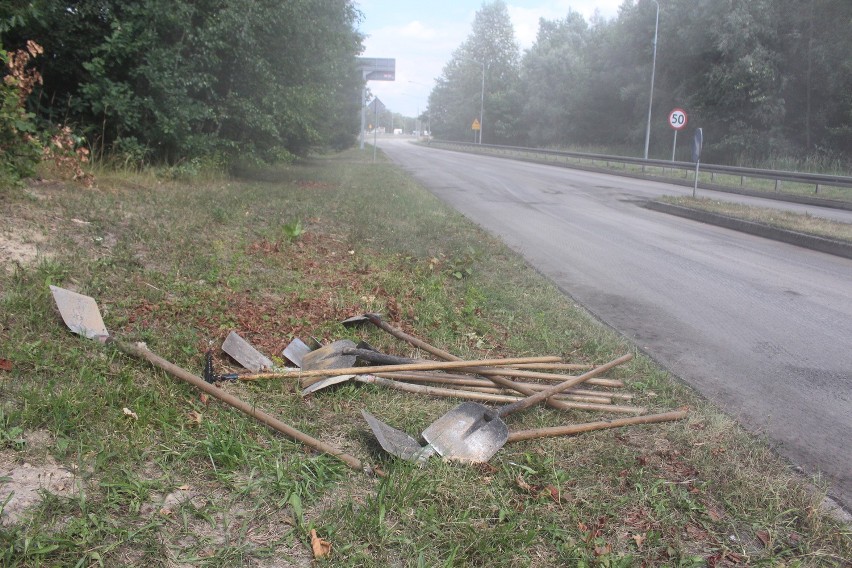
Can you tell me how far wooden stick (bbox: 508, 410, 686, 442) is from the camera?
12.1ft

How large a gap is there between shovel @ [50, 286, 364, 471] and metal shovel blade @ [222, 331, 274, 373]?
49 cm

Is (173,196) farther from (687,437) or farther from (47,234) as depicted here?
(687,437)

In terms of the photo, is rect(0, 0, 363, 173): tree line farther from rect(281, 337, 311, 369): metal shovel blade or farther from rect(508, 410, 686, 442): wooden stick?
rect(508, 410, 686, 442): wooden stick

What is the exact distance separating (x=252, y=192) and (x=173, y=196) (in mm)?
2888

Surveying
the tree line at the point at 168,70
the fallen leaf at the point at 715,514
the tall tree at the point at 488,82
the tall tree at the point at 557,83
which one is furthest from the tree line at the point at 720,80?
the fallen leaf at the point at 715,514

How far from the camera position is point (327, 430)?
12.3 ft

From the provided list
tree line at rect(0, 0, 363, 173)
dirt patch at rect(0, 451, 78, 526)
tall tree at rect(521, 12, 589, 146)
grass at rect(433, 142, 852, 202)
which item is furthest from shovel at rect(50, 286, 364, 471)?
tall tree at rect(521, 12, 589, 146)

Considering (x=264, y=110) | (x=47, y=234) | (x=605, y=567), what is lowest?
(x=605, y=567)

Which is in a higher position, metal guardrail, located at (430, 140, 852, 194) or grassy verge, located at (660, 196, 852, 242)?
metal guardrail, located at (430, 140, 852, 194)

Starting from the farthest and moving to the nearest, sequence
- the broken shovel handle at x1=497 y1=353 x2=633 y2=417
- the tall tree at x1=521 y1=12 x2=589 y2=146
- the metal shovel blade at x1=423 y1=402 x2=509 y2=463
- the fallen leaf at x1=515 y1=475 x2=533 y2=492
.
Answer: the tall tree at x1=521 y1=12 x2=589 y2=146
the broken shovel handle at x1=497 y1=353 x2=633 y2=417
the metal shovel blade at x1=423 y1=402 x2=509 y2=463
the fallen leaf at x1=515 y1=475 x2=533 y2=492

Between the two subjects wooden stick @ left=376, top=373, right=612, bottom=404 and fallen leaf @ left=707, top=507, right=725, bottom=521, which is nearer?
fallen leaf @ left=707, top=507, right=725, bottom=521

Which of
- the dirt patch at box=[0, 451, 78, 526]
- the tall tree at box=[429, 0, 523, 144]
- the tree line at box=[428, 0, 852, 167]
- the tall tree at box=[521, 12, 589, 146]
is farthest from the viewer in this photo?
the tall tree at box=[429, 0, 523, 144]

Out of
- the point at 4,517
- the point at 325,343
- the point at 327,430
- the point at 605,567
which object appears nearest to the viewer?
the point at 4,517

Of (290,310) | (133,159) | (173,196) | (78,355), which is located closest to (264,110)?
(133,159)
